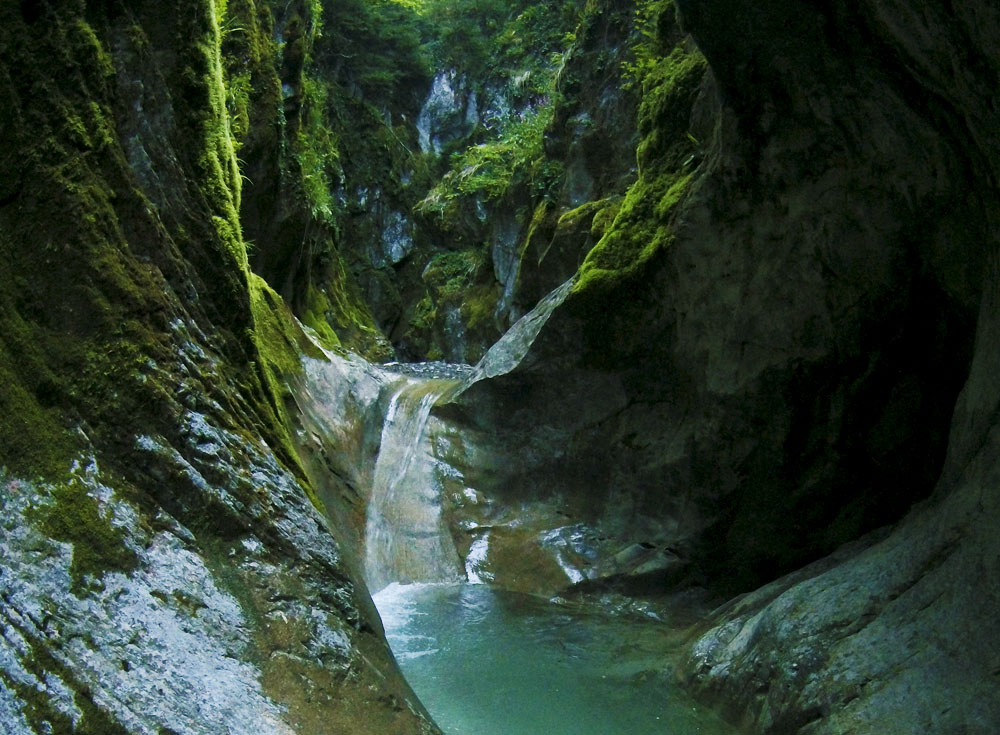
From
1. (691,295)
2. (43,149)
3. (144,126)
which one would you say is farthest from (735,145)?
(43,149)

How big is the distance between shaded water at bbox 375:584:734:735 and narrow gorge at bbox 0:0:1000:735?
0.13 feet

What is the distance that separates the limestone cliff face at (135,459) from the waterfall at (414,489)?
373 centimetres

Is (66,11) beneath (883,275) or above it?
above

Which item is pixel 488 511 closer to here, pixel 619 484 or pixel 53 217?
pixel 619 484

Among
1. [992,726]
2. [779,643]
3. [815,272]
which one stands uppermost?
[815,272]

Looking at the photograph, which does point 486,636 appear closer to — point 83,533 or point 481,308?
point 83,533

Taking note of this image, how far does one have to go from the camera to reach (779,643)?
4.72 metres

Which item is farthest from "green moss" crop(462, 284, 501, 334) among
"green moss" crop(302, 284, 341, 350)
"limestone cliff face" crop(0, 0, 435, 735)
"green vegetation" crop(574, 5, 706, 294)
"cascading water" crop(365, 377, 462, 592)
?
"limestone cliff face" crop(0, 0, 435, 735)

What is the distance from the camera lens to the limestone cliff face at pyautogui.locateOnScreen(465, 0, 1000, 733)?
4.17 metres

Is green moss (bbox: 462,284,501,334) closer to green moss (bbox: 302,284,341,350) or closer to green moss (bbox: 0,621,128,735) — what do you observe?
green moss (bbox: 302,284,341,350)

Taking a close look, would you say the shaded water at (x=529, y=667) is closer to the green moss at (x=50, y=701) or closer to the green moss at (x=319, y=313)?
the green moss at (x=50, y=701)

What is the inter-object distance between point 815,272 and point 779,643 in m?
3.18

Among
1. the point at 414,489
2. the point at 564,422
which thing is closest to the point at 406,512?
the point at 414,489

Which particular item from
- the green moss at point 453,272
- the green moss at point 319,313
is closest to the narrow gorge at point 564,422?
the green moss at point 319,313
